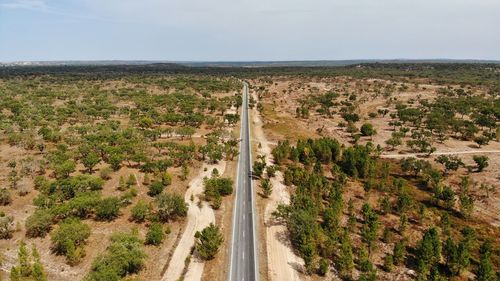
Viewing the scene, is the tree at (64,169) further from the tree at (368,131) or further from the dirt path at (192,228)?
the tree at (368,131)

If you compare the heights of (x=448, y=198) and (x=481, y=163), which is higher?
(x=481, y=163)

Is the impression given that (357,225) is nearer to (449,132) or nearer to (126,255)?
(126,255)

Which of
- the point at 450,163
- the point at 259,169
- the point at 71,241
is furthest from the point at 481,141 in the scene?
the point at 71,241

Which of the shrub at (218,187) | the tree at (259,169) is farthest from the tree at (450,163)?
the shrub at (218,187)

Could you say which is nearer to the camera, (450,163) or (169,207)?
(169,207)

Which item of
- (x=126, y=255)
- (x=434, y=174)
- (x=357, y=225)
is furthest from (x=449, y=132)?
(x=126, y=255)

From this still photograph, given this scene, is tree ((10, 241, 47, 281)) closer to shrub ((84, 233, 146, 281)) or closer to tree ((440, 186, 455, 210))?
shrub ((84, 233, 146, 281))

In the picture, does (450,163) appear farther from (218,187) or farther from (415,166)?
(218,187)
